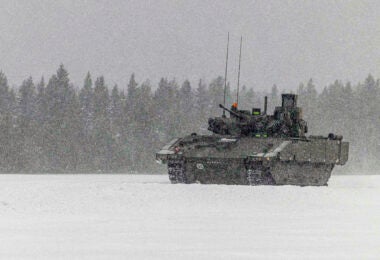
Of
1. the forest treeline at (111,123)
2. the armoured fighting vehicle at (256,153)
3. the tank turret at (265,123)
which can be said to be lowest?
the forest treeline at (111,123)

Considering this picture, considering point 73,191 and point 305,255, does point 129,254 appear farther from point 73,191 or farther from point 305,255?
point 73,191

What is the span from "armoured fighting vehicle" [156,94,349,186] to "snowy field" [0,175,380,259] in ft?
9.22

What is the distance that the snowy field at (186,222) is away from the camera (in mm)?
11578

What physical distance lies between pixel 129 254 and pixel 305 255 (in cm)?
210

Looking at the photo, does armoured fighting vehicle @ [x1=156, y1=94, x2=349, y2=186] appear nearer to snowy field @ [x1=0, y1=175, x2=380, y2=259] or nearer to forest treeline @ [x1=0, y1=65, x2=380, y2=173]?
snowy field @ [x1=0, y1=175, x2=380, y2=259]

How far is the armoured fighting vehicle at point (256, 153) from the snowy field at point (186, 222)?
2.81m

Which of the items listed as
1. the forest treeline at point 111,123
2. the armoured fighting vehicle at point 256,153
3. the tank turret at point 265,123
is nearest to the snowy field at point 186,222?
the armoured fighting vehicle at point 256,153

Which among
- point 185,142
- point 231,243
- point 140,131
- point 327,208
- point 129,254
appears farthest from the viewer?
point 140,131

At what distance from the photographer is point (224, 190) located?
75.7 ft

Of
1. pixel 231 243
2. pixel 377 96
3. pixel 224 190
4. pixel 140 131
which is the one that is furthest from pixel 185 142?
pixel 377 96

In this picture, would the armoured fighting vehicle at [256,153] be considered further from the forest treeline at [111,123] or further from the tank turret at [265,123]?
the forest treeline at [111,123]

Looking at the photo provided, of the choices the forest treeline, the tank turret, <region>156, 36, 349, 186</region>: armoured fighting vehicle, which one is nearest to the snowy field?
<region>156, 36, 349, 186</region>: armoured fighting vehicle

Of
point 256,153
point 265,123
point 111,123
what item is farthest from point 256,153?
point 111,123

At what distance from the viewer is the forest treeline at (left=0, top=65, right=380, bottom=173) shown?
95.8 m
